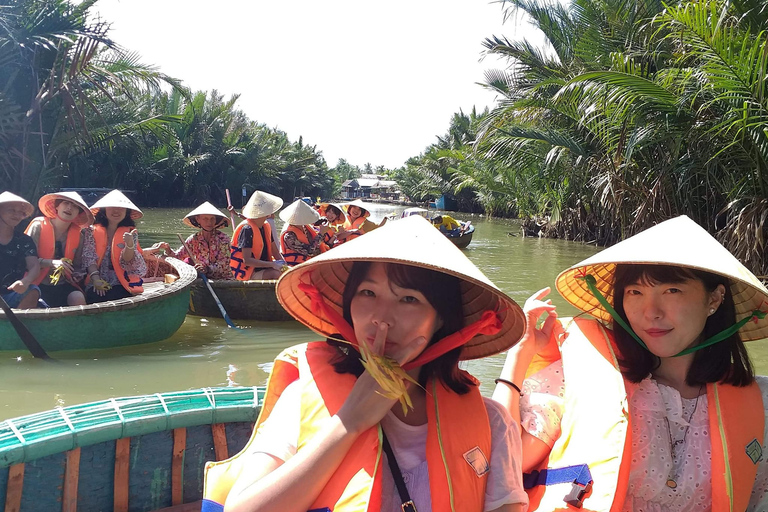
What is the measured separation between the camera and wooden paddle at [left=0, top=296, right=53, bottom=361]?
4.83 m

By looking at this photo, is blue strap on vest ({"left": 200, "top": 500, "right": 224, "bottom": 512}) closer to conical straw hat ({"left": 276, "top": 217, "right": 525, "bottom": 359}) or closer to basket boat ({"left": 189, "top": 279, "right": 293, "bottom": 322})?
conical straw hat ({"left": 276, "top": 217, "right": 525, "bottom": 359})

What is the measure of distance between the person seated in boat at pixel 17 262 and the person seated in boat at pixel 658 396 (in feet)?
15.3

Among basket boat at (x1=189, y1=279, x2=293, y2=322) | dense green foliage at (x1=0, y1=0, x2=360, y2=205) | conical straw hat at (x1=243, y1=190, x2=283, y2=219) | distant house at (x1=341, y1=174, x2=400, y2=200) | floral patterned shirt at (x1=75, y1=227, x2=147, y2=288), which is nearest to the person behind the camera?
floral patterned shirt at (x1=75, y1=227, x2=147, y2=288)

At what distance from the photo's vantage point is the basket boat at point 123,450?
1919 millimetres

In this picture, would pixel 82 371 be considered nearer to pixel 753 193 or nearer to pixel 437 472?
pixel 437 472

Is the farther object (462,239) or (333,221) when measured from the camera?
(462,239)

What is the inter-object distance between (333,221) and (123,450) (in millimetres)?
8322

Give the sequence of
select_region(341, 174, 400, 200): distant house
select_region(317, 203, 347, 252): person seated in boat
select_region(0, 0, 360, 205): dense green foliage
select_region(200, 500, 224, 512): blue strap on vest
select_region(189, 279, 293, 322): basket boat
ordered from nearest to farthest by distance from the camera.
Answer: select_region(200, 500, 224, 512): blue strap on vest
select_region(189, 279, 293, 322): basket boat
select_region(317, 203, 347, 252): person seated in boat
select_region(0, 0, 360, 205): dense green foliage
select_region(341, 174, 400, 200): distant house

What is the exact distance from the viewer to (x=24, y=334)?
493 centimetres

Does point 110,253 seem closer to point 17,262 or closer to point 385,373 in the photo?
point 17,262

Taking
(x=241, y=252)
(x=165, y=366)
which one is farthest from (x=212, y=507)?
(x=241, y=252)

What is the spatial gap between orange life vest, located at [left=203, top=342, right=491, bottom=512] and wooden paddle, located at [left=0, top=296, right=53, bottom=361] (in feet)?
13.7

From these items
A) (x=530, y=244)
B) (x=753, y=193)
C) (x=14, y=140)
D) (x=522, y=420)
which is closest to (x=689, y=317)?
(x=522, y=420)

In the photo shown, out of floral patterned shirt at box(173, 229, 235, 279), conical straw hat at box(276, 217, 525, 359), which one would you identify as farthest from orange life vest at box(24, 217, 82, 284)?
conical straw hat at box(276, 217, 525, 359)
